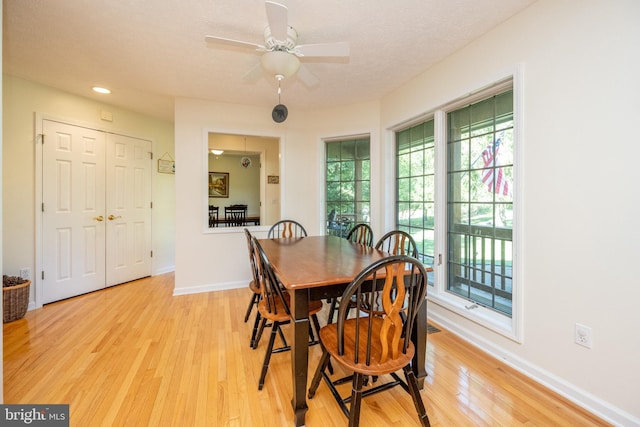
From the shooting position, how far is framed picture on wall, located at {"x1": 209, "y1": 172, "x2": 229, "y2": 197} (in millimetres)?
7414

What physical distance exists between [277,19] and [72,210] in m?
3.44

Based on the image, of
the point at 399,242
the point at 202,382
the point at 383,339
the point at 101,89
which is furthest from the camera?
the point at 101,89

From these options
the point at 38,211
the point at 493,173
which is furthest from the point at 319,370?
the point at 38,211

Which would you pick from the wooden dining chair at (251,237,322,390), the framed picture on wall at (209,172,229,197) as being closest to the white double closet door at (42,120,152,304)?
the wooden dining chair at (251,237,322,390)

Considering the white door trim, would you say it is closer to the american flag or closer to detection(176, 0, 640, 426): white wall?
detection(176, 0, 640, 426): white wall

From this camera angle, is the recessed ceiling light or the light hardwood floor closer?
the light hardwood floor

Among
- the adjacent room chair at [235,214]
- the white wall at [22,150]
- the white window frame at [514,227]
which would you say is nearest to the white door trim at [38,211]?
the white wall at [22,150]

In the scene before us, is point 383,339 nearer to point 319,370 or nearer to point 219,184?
point 319,370

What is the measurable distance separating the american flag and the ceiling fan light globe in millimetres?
1635

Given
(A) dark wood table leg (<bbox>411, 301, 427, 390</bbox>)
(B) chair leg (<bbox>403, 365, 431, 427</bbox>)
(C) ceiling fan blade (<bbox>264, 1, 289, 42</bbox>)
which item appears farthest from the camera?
(A) dark wood table leg (<bbox>411, 301, 427, 390</bbox>)

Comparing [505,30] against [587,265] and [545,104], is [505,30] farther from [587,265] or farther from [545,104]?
[587,265]

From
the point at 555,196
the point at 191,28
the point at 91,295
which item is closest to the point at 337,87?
the point at 191,28

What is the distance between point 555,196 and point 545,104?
22.8 inches

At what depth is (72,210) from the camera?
3398mm
